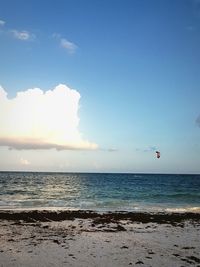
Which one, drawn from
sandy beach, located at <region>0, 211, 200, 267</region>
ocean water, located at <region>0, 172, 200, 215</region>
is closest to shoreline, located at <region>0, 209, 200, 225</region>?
sandy beach, located at <region>0, 211, 200, 267</region>

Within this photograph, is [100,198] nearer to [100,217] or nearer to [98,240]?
[100,217]

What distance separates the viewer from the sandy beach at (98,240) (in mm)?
11188

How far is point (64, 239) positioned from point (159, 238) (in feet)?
14.3

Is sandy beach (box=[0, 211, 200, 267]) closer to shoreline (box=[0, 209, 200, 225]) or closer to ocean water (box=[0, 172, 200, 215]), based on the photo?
shoreline (box=[0, 209, 200, 225])

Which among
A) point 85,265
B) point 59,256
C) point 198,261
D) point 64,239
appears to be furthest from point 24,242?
point 198,261

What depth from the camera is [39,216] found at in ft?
70.7

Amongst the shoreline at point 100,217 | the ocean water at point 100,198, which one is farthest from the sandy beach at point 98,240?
the ocean water at point 100,198

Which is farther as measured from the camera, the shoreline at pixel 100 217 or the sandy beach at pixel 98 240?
the shoreline at pixel 100 217

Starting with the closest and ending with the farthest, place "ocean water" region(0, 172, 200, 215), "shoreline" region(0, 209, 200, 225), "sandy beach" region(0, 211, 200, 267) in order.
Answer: "sandy beach" region(0, 211, 200, 267) → "shoreline" region(0, 209, 200, 225) → "ocean water" region(0, 172, 200, 215)

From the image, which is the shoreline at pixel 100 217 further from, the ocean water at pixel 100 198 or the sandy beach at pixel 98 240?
the ocean water at pixel 100 198

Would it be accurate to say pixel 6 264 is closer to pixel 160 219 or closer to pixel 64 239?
pixel 64 239

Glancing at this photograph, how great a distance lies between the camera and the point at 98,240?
1430 centimetres

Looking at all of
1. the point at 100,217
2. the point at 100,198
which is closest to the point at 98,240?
the point at 100,217

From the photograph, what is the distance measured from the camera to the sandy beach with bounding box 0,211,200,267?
11188 mm
